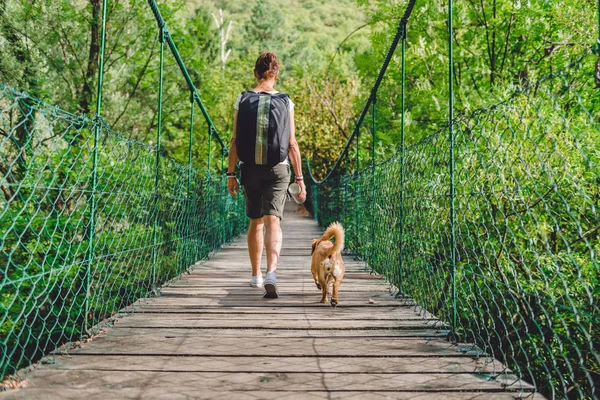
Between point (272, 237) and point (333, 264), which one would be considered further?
point (272, 237)

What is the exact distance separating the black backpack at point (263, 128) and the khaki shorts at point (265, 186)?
68 millimetres

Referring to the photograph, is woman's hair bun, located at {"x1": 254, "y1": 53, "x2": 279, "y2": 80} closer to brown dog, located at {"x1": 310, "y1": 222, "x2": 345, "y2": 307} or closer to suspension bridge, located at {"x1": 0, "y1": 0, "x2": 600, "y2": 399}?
suspension bridge, located at {"x1": 0, "y1": 0, "x2": 600, "y2": 399}

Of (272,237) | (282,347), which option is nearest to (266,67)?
(272,237)

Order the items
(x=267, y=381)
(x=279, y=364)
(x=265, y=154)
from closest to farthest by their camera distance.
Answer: (x=267, y=381) < (x=279, y=364) < (x=265, y=154)

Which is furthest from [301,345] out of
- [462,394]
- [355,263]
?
[355,263]

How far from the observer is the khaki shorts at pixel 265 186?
2.74 m

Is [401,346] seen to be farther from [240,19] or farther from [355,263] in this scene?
[240,19]

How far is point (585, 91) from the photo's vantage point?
4.38 metres

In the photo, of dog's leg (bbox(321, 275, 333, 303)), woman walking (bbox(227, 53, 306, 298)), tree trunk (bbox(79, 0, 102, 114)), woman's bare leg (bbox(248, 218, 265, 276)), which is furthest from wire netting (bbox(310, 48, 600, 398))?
tree trunk (bbox(79, 0, 102, 114))

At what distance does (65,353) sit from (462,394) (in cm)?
123

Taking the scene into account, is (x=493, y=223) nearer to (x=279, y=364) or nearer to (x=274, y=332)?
(x=279, y=364)

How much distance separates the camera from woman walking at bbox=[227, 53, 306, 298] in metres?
2.63

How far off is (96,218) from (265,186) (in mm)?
880

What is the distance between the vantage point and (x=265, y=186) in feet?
9.12
